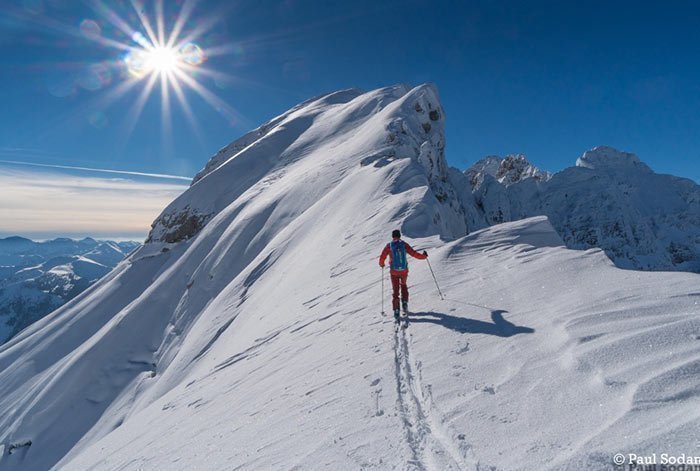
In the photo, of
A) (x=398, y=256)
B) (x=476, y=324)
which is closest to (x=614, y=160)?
(x=398, y=256)

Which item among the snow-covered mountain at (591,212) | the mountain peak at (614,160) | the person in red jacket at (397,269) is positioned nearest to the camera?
the person in red jacket at (397,269)

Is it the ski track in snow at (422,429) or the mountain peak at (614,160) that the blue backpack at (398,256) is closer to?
the ski track in snow at (422,429)

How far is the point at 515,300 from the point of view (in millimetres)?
7180

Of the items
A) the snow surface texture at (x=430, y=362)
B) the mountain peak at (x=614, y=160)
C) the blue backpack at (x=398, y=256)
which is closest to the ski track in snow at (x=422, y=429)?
the snow surface texture at (x=430, y=362)

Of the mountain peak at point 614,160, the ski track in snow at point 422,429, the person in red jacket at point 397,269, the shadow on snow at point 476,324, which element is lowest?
the ski track in snow at point 422,429

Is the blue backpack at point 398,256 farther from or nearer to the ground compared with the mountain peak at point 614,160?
nearer to the ground

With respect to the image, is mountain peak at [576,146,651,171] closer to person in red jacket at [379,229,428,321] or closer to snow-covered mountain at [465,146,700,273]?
snow-covered mountain at [465,146,700,273]

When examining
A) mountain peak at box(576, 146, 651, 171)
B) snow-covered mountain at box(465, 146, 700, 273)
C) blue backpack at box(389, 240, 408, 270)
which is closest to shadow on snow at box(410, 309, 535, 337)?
blue backpack at box(389, 240, 408, 270)

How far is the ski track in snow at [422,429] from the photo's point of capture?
150 inches

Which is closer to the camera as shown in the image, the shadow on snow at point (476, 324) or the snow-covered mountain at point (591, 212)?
the shadow on snow at point (476, 324)

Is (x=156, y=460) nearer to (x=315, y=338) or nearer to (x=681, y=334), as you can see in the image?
(x=315, y=338)

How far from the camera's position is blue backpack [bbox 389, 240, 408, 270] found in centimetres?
891

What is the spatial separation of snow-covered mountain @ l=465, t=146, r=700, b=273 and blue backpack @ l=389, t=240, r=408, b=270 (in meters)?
59.9

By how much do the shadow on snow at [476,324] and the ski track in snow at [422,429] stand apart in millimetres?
1251
